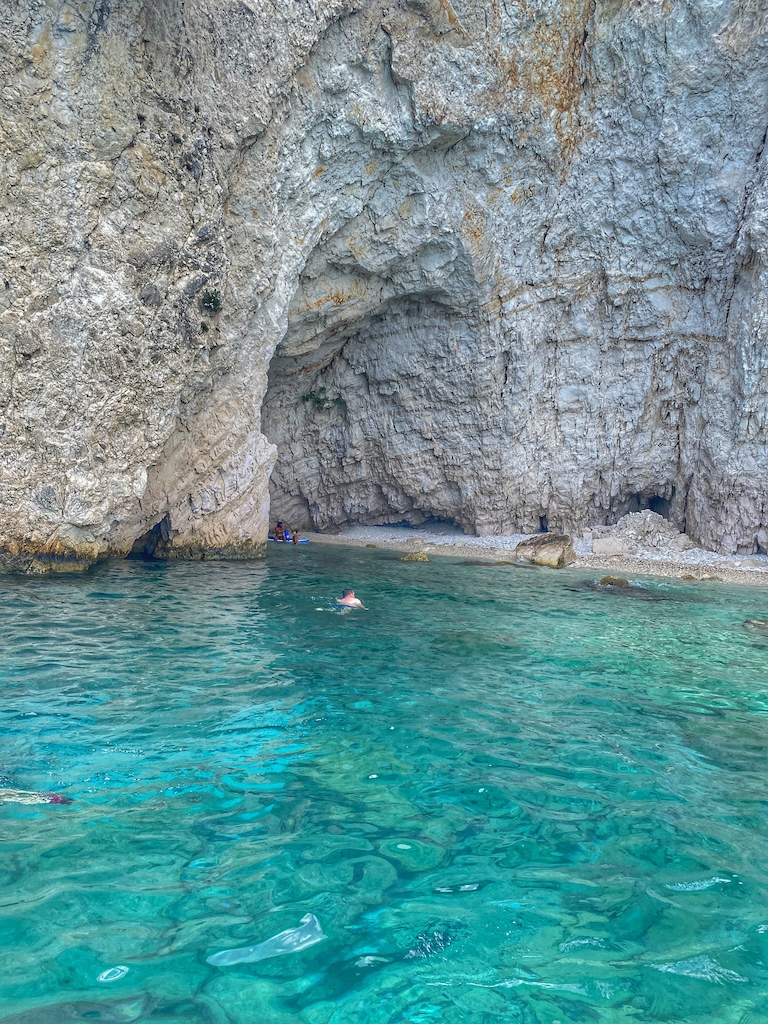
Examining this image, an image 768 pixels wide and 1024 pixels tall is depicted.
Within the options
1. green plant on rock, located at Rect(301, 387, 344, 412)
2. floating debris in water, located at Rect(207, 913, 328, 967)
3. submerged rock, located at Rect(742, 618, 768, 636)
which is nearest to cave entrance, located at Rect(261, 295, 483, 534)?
green plant on rock, located at Rect(301, 387, 344, 412)

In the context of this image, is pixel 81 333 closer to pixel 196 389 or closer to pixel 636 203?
pixel 196 389

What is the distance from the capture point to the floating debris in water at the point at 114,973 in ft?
9.50

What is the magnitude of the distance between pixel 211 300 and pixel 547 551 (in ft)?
41.1

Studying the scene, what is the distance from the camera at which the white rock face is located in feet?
44.3

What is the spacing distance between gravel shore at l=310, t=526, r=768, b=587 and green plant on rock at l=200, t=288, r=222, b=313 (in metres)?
11.1

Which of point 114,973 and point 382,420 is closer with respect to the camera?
point 114,973

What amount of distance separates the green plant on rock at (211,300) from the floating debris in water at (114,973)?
14410 millimetres

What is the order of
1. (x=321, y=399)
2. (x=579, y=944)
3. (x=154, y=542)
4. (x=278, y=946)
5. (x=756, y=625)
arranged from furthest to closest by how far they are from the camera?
(x=321, y=399) → (x=154, y=542) → (x=756, y=625) → (x=579, y=944) → (x=278, y=946)

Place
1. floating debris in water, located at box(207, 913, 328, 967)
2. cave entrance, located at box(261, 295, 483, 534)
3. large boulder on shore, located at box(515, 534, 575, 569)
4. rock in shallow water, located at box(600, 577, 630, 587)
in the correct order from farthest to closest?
cave entrance, located at box(261, 295, 483, 534), large boulder on shore, located at box(515, 534, 575, 569), rock in shallow water, located at box(600, 577, 630, 587), floating debris in water, located at box(207, 913, 328, 967)

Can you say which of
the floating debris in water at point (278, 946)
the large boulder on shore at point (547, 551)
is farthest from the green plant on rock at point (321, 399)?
the floating debris in water at point (278, 946)

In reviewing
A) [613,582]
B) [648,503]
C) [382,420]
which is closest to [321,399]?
[382,420]

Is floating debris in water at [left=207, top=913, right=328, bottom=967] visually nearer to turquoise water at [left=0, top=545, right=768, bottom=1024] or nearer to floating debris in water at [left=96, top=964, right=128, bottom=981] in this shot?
turquoise water at [left=0, top=545, right=768, bottom=1024]

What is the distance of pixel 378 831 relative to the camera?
434cm

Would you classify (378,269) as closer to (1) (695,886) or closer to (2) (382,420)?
(2) (382,420)
